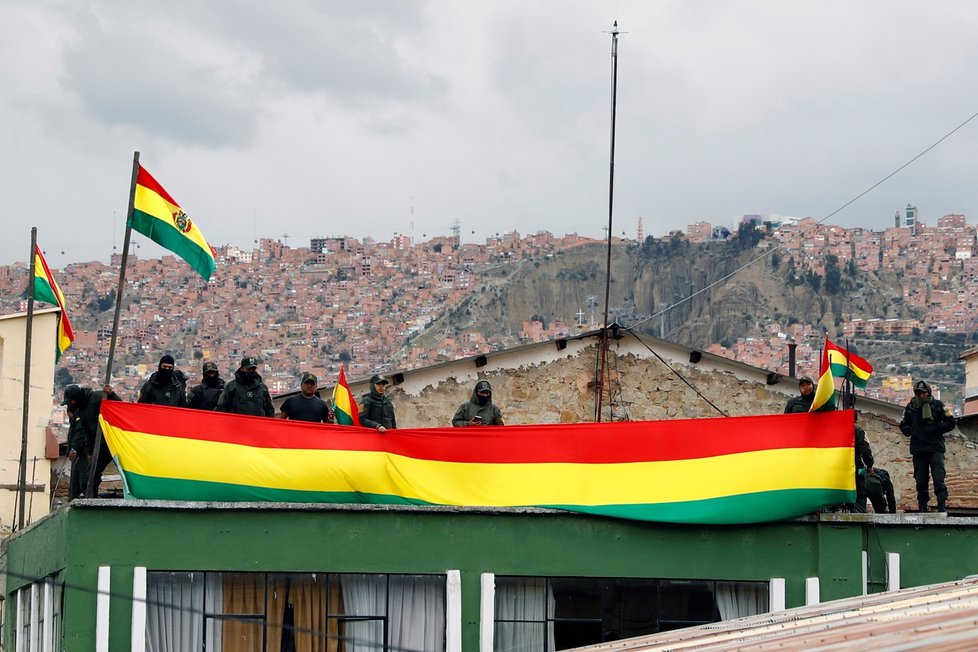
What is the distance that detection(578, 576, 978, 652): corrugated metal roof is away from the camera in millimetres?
10508

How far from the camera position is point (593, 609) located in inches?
761

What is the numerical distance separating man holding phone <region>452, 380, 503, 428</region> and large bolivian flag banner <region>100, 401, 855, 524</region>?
55.7 inches

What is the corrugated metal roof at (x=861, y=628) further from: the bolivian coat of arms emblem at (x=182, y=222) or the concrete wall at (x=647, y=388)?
the concrete wall at (x=647, y=388)

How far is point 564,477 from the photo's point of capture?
777 inches

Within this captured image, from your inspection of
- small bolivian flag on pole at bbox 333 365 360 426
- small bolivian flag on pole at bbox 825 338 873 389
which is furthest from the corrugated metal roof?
small bolivian flag on pole at bbox 825 338 873 389

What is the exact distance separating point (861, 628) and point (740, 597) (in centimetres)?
797

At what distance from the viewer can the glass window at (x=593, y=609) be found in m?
19.3

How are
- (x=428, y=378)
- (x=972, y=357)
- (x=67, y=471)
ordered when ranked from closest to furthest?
Result: (x=428, y=378)
(x=67, y=471)
(x=972, y=357)

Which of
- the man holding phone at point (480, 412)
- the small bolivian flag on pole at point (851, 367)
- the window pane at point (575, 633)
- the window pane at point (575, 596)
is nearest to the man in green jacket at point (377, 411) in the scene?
the man holding phone at point (480, 412)

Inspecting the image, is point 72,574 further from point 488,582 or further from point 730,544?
point 730,544

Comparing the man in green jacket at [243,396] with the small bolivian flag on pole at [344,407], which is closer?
the man in green jacket at [243,396]

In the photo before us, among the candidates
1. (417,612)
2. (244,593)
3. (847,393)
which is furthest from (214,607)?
(847,393)

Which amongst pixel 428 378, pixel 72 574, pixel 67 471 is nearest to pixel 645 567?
pixel 72 574

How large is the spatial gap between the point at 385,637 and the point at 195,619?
198cm
